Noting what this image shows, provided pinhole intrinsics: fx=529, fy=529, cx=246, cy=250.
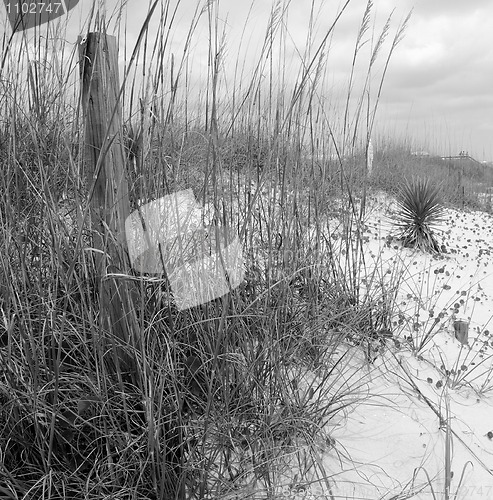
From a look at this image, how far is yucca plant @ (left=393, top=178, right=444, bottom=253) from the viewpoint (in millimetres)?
6387

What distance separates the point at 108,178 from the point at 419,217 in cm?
529

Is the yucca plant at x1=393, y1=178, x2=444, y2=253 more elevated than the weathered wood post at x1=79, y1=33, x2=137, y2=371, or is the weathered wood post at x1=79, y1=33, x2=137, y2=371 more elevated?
the weathered wood post at x1=79, y1=33, x2=137, y2=371

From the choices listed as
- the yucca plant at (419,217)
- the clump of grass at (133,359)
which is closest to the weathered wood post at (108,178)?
the clump of grass at (133,359)

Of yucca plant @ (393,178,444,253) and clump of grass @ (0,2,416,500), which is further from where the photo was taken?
yucca plant @ (393,178,444,253)

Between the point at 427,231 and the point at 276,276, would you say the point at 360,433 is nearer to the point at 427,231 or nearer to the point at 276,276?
the point at 276,276

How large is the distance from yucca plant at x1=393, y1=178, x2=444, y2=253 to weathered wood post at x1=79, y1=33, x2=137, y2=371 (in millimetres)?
4888

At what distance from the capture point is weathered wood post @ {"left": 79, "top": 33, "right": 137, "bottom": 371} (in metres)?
1.77

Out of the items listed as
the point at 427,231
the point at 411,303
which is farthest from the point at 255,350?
the point at 427,231

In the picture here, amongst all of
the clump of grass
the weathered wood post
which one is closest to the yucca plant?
the clump of grass

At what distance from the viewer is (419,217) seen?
21.1 feet

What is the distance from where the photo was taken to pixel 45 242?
6.28ft

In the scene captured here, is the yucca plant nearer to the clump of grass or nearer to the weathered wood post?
the clump of grass

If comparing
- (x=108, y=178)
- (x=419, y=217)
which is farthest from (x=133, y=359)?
(x=419, y=217)

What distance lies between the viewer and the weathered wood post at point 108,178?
177 centimetres
